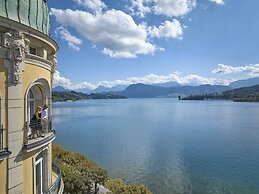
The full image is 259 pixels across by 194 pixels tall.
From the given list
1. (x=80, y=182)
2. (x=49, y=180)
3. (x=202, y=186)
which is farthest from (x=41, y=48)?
(x=202, y=186)

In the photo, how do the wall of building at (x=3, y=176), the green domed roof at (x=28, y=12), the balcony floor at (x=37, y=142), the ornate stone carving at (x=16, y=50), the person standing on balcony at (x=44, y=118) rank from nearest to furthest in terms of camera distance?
1. the ornate stone carving at (x=16, y=50)
2. the wall of building at (x=3, y=176)
3. the green domed roof at (x=28, y=12)
4. the balcony floor at (x=37, y=142)
5. the person standing on balcony at (x=44, y=118)

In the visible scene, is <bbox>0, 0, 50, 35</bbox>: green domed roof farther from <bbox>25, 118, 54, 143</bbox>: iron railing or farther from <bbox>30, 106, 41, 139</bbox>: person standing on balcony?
<bbox>25, 118, 54, 143</bbox>: iron railing

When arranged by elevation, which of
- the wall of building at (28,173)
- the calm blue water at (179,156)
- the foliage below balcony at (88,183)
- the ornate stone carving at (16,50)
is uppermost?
the ornate stone carving at (16,50)

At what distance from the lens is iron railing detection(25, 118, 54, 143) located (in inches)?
449

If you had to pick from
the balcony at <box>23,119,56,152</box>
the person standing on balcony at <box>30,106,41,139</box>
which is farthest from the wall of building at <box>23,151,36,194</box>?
the person standing on balcony at <box>30,106,41,139</box>

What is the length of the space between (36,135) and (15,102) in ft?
8.15

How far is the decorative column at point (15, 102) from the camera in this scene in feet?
33.2

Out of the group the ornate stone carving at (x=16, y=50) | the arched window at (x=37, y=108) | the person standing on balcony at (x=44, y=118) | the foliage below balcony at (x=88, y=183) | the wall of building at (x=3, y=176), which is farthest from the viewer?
the foliage below balcony at (x=88, y=183)

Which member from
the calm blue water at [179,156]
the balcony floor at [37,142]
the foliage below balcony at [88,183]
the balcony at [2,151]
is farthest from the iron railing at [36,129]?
the calm blue water at [179,156]

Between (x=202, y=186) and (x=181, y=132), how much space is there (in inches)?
1689

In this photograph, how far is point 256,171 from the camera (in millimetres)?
46781

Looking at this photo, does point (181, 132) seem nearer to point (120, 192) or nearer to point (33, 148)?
point (120, 192)

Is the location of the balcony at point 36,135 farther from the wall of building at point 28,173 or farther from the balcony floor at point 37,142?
the wall of building at point 28,173

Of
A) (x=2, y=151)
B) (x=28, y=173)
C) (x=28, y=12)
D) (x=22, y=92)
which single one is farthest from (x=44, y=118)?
(x=28, y=12)
